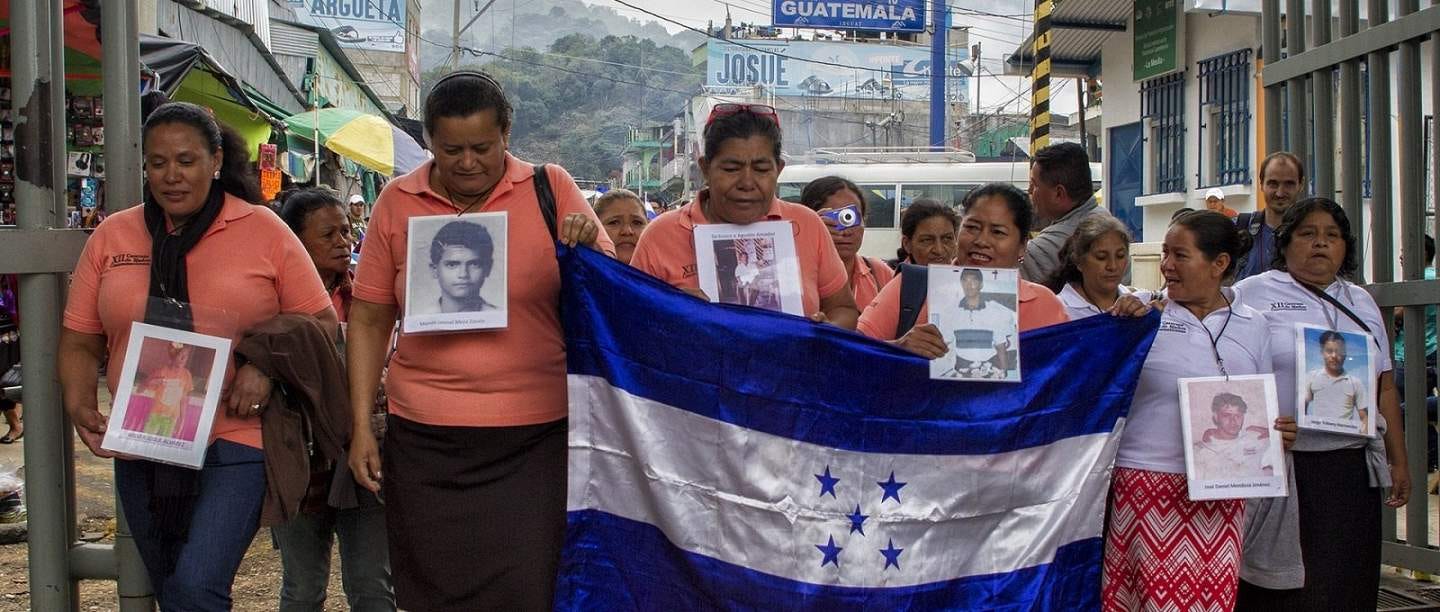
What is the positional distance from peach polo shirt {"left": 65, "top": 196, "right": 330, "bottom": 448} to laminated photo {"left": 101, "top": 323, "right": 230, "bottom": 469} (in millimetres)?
52

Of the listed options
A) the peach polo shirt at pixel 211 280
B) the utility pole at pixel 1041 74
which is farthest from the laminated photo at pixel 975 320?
the utility pole at pixel 1041 74

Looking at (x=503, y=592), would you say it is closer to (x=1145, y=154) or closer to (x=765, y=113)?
(x=765, y=113)

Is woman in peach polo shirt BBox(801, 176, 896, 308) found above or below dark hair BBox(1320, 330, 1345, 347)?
above

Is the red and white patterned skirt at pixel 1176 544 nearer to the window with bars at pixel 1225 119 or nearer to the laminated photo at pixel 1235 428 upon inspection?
the laminated photo at pixel 1235 428

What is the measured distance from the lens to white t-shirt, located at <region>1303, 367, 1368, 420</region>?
418 cm

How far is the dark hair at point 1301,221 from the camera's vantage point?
4.48 metres

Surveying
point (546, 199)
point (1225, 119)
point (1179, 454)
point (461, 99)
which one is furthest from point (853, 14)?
point (461, 99)

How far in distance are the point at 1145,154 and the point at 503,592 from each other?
15332mm

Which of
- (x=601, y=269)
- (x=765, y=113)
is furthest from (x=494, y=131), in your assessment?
(x=765, y=113)

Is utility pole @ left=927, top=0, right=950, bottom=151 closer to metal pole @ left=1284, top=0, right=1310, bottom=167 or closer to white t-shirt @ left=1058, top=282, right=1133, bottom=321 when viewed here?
metal pole @ left=1284, top=0, right=1310, bottom=167

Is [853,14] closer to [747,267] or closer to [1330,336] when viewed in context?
[1330,336]

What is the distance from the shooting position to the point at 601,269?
3553 millimetres

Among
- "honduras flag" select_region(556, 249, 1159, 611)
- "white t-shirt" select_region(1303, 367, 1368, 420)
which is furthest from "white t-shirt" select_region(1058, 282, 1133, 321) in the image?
"white t-shirt" select_region(1303, 367, 1368, 420)

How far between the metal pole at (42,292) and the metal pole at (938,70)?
→ 70.0 ft
